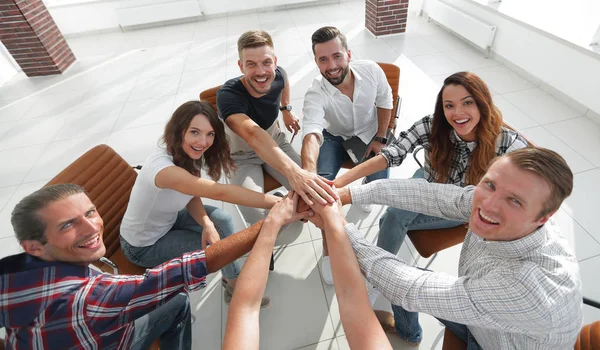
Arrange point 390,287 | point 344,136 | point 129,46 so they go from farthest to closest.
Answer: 1. point 129,46
2. point 344,136
3. point 390,287

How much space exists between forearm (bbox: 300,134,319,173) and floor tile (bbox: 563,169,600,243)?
74.1 inches

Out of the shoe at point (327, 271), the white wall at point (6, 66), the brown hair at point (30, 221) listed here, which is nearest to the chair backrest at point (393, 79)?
the shoe at point (327, 271)

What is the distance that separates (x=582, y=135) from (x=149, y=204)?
11.9ft

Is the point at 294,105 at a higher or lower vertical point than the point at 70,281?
lower

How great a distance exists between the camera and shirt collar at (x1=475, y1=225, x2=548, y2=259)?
A: 86 cm

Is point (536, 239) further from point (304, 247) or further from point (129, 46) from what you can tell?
point (129, 46)

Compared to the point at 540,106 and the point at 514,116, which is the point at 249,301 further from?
the point at 540,106

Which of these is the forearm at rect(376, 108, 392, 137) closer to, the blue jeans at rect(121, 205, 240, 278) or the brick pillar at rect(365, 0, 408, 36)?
the blue jeans at rect(121, 205, 240, 278)

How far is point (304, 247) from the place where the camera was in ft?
6.96

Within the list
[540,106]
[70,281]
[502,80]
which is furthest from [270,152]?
[502,80]

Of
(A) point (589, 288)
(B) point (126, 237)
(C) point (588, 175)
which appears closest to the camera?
(B) point (126, 237)

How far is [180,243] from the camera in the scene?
1.57 metres

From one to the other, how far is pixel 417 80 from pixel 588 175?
208 cm

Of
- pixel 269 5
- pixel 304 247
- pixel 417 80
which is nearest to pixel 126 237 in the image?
pixel 304 247
